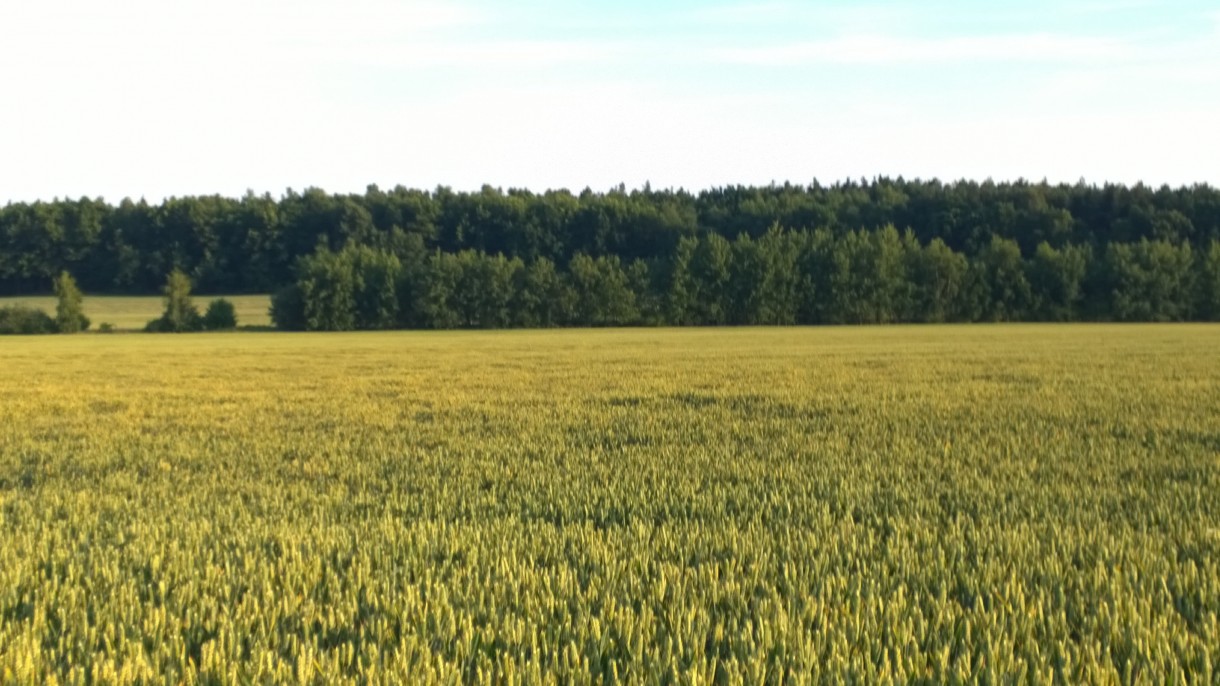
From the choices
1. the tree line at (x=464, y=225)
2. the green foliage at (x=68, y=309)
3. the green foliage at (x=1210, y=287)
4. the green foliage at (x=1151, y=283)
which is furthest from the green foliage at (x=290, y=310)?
the green foliage at (x=1210, y=287)

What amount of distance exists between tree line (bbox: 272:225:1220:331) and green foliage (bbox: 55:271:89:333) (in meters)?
15.5

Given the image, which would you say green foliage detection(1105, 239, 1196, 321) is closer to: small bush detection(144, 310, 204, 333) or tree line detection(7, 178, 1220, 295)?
tree line detection(7, 178, 1220, 295)

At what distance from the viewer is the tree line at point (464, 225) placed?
109 metres

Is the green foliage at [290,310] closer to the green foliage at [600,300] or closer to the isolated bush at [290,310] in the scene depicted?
the isolated bush at [290,310]

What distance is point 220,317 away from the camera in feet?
270

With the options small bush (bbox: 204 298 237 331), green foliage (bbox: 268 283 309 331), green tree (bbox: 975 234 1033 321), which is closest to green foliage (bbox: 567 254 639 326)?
green foliage (bbox: 268 283 309 331)

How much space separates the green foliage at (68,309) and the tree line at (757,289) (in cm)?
1550

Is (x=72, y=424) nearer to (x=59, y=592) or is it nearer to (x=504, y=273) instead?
(x=59, y=592)

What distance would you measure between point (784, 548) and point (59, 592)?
3.63 meters

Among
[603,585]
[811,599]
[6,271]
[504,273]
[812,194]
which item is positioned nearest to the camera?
[811,599]

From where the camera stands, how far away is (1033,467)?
809 cm

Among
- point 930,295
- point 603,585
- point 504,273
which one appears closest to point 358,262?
point 504,273

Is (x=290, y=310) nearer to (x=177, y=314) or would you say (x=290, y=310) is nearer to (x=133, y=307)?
(x=177, y=314)

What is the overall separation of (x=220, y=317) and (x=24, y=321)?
1495 cm
